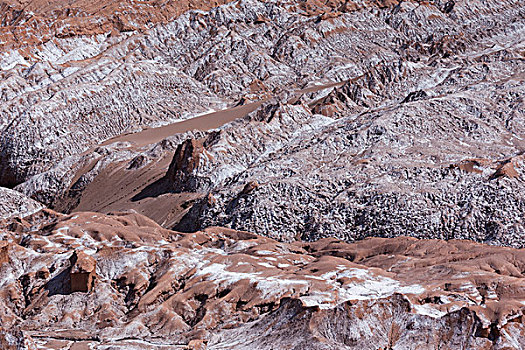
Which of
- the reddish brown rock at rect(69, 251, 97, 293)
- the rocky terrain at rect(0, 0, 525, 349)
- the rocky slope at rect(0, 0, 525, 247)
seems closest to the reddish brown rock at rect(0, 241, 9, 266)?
the rocky terrain at rect(0, 0, 525, 349)

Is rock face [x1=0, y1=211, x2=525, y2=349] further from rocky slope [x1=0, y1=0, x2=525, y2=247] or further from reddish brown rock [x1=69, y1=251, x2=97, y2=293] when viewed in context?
rocky slope [x1=0, y1=0, x2=525, y2=247]

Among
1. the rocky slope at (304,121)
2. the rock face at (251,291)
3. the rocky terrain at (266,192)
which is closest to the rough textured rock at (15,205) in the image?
the rocky terrain at (266,192)

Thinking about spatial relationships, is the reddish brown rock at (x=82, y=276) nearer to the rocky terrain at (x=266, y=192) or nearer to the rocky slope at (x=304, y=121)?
the rocky terrain at (x=266, y=192)

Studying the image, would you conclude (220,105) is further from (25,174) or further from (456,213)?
(456,213)

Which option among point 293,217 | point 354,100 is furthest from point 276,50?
point 293,217

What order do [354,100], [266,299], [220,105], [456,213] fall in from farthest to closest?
[220,105] < [354,100] < [456,213] < [266,299]

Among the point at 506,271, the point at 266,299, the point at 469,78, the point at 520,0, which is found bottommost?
the point at 520,0

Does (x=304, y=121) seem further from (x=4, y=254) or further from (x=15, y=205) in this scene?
(x=4, y=254)

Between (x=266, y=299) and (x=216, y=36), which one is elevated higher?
(x=266, y=299)

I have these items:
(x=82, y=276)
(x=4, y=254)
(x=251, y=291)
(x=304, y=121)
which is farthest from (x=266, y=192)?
(x=304, y=121)
